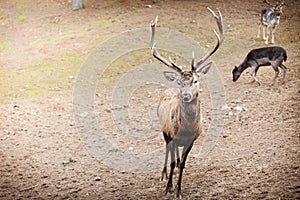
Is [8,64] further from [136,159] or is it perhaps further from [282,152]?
[282,152]

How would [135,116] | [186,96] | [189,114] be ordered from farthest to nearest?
[135,116], [189,114], [186,96]

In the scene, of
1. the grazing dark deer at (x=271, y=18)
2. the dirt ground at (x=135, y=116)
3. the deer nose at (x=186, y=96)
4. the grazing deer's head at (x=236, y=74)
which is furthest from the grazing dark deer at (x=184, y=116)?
the grazing dark deer at (x=271, y=18)

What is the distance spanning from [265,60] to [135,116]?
3.68 m

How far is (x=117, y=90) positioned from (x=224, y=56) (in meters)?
4.05

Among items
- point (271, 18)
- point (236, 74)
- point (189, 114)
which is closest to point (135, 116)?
point (236, 74)

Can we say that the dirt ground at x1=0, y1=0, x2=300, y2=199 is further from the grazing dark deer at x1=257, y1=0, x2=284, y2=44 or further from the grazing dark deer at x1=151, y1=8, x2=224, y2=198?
the grazing dark deer at x1=151, y1=8, x2=224, y2=198

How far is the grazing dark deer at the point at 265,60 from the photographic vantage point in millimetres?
9945

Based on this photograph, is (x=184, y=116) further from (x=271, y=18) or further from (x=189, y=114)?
(x=271, y=18)

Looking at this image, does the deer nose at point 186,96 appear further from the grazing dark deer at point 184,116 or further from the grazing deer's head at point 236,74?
the grazing deer's head at point 236,74

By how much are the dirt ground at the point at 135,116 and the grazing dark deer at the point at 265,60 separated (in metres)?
0.32

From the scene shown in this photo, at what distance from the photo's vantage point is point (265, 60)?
33.3ft

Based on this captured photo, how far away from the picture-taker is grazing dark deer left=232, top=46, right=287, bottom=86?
32.6ft

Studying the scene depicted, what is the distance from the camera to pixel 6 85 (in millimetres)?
11406

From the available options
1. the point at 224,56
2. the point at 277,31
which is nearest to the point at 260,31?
the point at 277,31
